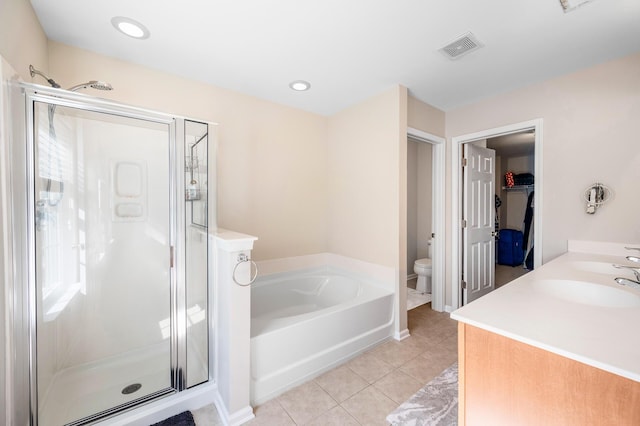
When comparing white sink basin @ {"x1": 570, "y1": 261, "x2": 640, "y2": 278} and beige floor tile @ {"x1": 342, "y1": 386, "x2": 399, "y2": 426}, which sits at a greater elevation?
white sink basin @ {"x1": 570, "y1": 261, "x2": 640, "y2": 278}

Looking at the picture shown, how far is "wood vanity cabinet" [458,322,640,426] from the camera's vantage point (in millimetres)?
700

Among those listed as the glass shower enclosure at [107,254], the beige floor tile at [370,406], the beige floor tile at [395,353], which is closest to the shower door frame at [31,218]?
the glass shower enclosure at [107,254]

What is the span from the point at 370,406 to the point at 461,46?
2497 millimetres

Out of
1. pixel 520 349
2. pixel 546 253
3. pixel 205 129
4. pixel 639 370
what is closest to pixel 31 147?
pixel 205 129

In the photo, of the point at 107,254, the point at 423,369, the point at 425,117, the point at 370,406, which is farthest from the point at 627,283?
the point at 107,254

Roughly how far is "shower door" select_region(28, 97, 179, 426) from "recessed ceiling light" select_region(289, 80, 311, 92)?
1.20 meters

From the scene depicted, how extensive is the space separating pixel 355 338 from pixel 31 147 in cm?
240

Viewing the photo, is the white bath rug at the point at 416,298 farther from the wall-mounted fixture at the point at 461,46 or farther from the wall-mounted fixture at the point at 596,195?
the wall-mounted fixture at the point at 461,46

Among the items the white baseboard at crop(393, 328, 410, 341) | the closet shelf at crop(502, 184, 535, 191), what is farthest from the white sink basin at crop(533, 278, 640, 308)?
the closet shelf at crop(502, 184, 535, 191)

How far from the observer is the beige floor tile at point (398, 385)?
67.2 inches

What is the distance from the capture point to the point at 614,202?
6.45 ft

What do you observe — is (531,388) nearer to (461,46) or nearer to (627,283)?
(627,283)

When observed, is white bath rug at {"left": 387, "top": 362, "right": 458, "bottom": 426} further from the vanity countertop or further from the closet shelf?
the closet shelf

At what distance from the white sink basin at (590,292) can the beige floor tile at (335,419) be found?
1.26 meters
